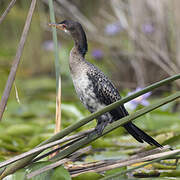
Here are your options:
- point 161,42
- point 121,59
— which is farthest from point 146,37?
point 121,59

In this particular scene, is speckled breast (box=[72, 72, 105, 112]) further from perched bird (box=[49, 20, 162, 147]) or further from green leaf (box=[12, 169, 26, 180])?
green leaf (box=[12, 169, 26, 180])

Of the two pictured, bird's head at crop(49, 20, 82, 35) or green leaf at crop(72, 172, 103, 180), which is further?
bird's head at crop(49, 20, 82, 35)

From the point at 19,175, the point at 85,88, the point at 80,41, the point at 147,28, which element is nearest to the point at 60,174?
the point at 19,175

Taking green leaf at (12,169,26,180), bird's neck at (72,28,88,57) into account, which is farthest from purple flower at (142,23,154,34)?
green leaf at (12,169,26,180)

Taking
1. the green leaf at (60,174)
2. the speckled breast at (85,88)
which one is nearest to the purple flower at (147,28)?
the speckled breast at (85,88)

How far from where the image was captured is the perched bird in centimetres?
203

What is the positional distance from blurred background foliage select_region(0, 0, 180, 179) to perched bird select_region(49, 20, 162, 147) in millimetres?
330

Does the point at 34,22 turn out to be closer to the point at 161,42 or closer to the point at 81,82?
the point at 161,42

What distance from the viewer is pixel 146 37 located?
4.45 meters

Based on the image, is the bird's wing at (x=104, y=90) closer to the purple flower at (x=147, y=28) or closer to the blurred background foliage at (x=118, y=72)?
the blurred background foliage at (x=118, y=72)

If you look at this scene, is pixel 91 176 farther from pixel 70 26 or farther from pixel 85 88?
pixel 70 26

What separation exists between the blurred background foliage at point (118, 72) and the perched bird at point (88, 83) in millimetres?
330

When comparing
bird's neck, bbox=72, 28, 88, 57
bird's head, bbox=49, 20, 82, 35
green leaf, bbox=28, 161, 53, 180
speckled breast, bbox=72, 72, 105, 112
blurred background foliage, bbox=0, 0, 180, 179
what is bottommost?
green leaf, bbox=28, 161, 53, 180

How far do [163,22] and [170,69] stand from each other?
587mm
